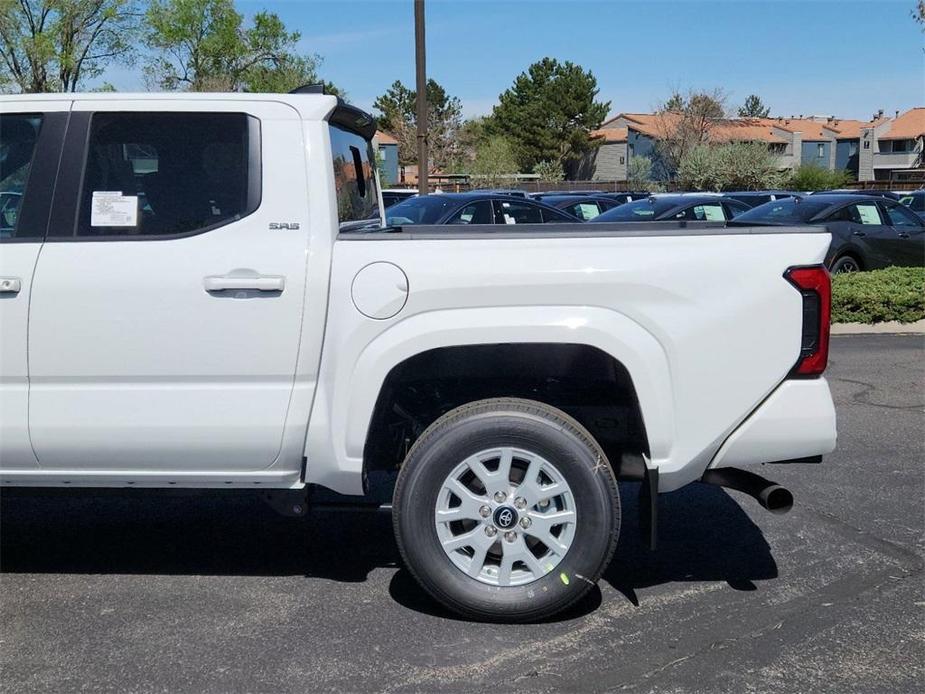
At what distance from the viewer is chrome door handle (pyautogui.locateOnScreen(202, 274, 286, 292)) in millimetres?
3891

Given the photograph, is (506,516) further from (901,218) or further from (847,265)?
(901,218)

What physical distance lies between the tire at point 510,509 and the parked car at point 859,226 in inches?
491

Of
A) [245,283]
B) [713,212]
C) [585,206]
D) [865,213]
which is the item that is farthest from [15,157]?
[585,206]

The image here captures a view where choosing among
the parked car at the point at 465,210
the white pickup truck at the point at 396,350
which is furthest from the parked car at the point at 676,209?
the white pickup truck at the point at 396,350

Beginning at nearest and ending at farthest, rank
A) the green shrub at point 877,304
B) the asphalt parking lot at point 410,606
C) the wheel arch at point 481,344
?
the asphalt parking lot at point 410,606 → the wheel arch at point 481,344 → the green shrub at point 877,304

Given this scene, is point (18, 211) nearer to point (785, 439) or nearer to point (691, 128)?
point (785, 439)

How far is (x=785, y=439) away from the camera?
155 inches

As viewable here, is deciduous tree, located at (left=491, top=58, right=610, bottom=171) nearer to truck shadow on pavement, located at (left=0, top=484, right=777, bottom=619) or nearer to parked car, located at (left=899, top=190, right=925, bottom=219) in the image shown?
parked car, located at (left=899, top=190, right=925, bottom=219)

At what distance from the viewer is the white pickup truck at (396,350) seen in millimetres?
3883

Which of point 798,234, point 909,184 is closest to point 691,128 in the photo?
point 909,184

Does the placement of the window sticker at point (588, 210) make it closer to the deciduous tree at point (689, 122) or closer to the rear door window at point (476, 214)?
the rear door window at point (476, 214)

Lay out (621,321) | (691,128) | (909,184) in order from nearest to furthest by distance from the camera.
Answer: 1. (621,321)
2. (909,184)
3. (691,128)

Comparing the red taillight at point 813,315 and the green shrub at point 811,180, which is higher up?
the red taillight at point 813,315

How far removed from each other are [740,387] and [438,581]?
1372 millimetres
